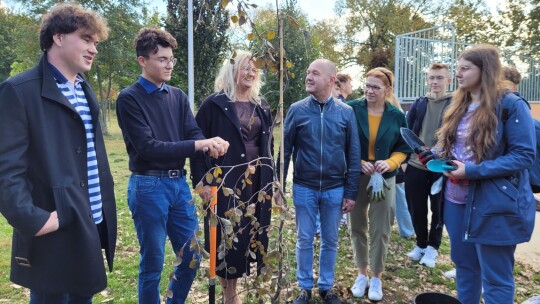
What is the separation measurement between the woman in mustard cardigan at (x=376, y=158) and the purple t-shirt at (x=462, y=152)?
0.79 m

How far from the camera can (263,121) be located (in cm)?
314

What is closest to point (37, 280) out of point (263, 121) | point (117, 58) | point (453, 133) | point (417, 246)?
point (263, 121)

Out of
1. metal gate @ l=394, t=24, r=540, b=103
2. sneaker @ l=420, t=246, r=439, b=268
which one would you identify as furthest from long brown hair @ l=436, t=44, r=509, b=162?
metal gate @ l=394, t=24, r=540, b=103

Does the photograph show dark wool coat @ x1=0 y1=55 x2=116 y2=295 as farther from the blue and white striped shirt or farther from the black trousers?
the black trousers

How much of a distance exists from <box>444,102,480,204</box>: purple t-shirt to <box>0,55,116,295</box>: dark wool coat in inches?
88.2

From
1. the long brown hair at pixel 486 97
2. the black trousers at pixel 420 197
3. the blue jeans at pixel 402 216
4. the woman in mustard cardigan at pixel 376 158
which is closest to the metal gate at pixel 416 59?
the blue jeans at pixel 402 216

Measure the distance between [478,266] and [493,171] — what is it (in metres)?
0.77

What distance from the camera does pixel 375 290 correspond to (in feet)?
11.7

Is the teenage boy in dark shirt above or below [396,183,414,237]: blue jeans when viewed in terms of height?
above

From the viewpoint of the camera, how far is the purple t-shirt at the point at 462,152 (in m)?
2.60

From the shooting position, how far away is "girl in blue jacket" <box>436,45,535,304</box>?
7.73 feet

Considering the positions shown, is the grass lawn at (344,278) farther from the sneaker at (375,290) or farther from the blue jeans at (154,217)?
the blue jeans at (154,217)

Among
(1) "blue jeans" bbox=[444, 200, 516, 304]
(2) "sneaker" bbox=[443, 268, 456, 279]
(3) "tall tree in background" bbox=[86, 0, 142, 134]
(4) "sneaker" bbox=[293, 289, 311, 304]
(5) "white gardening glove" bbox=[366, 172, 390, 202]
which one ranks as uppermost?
(3) "tall tree in background" bbox=[86, 0, 142, 134]

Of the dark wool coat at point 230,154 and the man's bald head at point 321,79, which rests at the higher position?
the man's bald head at point 321,79
